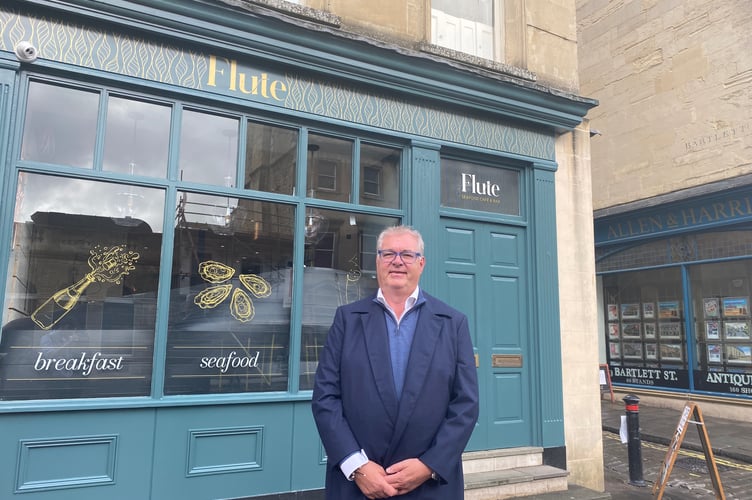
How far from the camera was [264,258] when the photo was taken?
4.96 m

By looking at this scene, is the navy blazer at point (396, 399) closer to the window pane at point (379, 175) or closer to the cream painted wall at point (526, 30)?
the window pane at point (379, 175)

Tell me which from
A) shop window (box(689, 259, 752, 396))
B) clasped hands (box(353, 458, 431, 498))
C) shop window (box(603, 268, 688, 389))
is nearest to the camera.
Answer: clasped hands (box(353, 458, 431, 498))

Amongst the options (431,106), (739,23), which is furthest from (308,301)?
(739,23)

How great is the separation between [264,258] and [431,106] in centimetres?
257

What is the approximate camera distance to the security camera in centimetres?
405

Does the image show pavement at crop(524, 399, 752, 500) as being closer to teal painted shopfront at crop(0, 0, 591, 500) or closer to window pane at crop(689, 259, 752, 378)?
window pane at crop(689, 259, 752, 378)

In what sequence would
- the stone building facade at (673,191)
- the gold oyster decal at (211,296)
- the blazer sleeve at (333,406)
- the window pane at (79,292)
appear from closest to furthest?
the blazer sleeve at (333,406) < the window pane at (79,292) < the gold oyster decal at (211,296) < the stone building facade at (673,191)

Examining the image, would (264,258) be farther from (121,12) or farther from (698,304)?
(698,304)

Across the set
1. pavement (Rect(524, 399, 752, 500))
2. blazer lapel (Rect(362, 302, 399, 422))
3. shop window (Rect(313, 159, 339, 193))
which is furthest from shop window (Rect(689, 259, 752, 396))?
blazer lapel (Rect(362, 302, 399, 422))

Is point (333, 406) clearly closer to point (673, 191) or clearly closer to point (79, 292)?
point (79, 292)

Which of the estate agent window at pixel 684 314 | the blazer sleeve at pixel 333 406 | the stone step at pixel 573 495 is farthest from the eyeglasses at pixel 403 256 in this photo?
the estate agent window at pixel 684 314

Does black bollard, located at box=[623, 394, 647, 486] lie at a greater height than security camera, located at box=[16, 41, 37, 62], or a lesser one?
lesser

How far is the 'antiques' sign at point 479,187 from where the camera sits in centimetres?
598

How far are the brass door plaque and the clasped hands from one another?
3.71 meters
